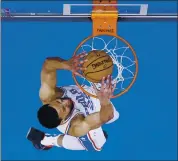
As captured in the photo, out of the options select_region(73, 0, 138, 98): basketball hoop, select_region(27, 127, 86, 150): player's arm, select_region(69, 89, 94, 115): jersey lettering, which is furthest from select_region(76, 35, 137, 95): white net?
select_region(27, 127, 86, 150): player's arm

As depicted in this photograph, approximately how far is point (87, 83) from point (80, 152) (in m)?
0.53

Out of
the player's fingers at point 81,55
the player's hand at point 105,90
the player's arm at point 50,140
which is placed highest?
the player's fingers at point 81,55

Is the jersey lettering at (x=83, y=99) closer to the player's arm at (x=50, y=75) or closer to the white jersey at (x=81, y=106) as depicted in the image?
the white jersey at (x=81, y=106)

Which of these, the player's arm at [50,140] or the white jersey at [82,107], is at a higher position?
the white jersey at [82,107]

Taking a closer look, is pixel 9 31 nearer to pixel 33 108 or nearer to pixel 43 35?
pixel 43 35

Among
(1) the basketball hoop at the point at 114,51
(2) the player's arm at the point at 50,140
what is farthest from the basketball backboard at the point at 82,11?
(2) the player's arm at the point at 50,140

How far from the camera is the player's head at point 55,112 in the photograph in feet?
9.66

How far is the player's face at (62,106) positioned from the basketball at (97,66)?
0.25m

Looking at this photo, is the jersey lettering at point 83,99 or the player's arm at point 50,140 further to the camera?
the player's arm at point 50,140

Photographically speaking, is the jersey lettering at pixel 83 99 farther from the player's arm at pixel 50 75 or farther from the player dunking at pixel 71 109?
the player's arm at pixel 50 75

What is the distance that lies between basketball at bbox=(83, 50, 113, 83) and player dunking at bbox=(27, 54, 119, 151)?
128 millimetres

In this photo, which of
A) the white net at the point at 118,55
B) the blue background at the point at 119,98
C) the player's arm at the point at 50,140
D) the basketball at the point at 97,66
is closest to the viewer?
the basketball at the point at 97,66

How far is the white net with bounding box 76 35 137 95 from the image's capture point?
9.59 feet

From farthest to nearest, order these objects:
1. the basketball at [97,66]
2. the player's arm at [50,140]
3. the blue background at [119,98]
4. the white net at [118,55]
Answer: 1. the player's arm at [50,140]
2. the blue background at [119,98]
3. the white net at [118,55]
4. the basketball at [97,66]
